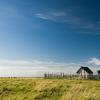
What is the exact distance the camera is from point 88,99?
55.1ft

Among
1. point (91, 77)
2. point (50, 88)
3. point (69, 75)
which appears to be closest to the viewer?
point (50, 88)

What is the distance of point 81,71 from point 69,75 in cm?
868

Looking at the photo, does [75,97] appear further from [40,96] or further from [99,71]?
[99,71]

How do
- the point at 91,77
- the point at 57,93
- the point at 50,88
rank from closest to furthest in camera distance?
the point at 57,93 < the point at 50,88 < the point at 91,77

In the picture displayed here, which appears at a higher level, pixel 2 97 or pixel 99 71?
pixel 99 71

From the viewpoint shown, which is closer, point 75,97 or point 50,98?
point 75,97

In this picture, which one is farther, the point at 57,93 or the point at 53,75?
the point at 53,75

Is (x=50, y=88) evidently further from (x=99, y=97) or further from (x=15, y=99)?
(x=99, y=97)

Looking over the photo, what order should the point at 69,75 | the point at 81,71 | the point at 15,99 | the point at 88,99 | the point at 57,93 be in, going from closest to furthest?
the point at 88,99 → the point at 15,99 → the point at 57,93 → the point at 69,75 → the point at 81,71

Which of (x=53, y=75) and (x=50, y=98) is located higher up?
(x=53, y=75)

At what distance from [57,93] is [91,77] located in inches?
1987

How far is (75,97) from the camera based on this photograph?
56.4 feet

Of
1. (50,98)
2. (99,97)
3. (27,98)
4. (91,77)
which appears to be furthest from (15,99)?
(91,77)

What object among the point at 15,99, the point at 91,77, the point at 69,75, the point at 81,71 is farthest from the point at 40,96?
the point at 81,71
